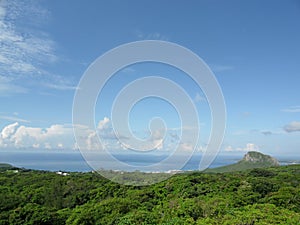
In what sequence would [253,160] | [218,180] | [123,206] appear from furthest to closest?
[253,160], [218,180], [123,206]

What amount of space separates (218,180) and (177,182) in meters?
5.27

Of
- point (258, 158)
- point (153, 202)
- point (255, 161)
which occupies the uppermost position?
point (258, 158)

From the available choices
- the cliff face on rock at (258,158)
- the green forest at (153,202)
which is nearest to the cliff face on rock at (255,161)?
the cliff face on rock at (258,158)

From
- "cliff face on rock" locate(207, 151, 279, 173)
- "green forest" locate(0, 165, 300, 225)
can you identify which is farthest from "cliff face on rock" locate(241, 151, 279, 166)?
"green forest" locate(0, 165, 300, 225)

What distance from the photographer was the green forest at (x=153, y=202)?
14.8 m

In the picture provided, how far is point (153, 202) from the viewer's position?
86.4ft

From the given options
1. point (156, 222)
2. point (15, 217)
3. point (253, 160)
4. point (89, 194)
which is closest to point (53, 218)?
point (15, 217)

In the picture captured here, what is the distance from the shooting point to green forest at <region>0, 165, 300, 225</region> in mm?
14758

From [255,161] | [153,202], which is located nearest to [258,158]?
[255,161]

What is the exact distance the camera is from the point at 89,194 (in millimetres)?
31297

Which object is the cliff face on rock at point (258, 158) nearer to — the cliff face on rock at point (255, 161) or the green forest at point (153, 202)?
the cliff face on rock at point (255, 161)

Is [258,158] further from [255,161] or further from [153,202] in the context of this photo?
[153,202]

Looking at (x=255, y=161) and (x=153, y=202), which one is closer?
(x=153, y=202)

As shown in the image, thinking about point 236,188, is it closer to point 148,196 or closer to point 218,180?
point 218,180
